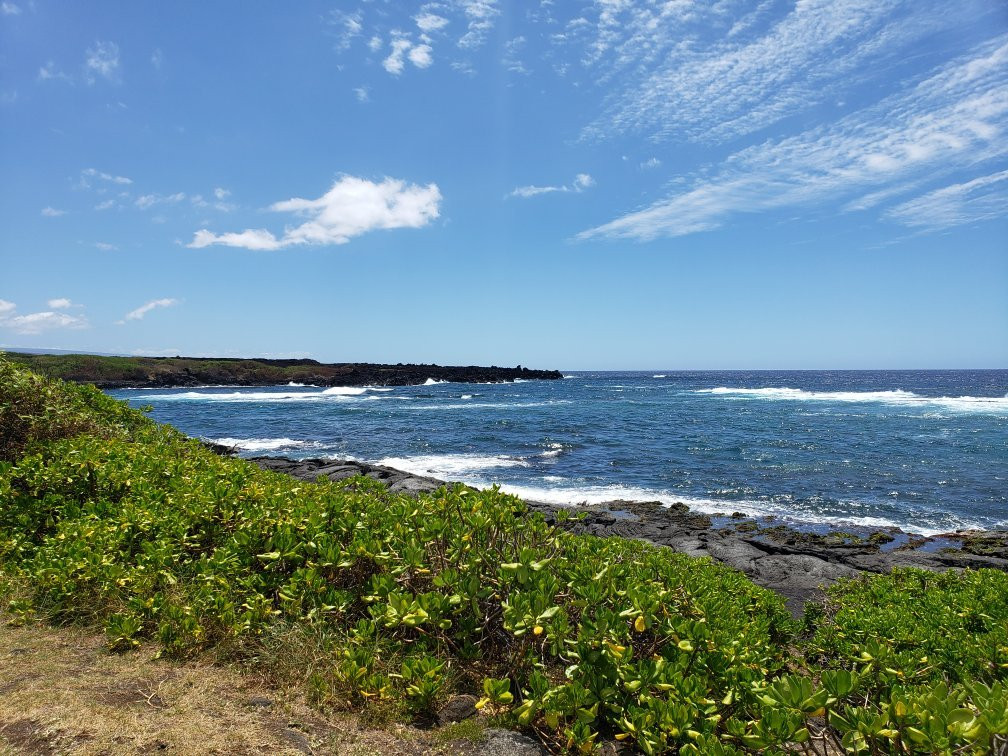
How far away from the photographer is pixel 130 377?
68375 mm

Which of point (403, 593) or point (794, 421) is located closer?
point (403, 593)

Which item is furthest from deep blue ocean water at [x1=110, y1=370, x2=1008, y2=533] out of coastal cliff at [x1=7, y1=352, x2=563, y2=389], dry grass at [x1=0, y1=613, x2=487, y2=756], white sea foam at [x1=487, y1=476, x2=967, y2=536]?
coastal cliff at [x1=7, y1=352, x2=563, y2=389]

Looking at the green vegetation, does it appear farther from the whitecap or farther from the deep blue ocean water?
the deep blue ocean water

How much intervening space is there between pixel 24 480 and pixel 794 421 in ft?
123

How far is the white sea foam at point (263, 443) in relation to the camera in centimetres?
2420

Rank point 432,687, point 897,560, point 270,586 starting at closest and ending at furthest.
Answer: point 432,687, point 270,586, point 897,560

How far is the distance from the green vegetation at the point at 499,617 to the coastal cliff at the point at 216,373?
67781 mm

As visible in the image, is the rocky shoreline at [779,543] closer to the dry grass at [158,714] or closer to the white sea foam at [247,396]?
the dry grass at [158,714]

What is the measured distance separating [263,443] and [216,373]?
5865 centimetres

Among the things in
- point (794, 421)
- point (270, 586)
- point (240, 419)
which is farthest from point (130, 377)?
point (270, 586)

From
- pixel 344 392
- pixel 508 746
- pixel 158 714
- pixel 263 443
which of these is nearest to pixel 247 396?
pixel 344 392

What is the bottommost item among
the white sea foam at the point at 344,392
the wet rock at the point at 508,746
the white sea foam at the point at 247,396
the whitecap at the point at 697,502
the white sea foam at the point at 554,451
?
the whitecap at the point at 697,502

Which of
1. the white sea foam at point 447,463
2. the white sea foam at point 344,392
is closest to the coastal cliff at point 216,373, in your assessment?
the white sea foam at point 344,392

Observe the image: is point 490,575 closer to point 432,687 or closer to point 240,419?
point 432,687
